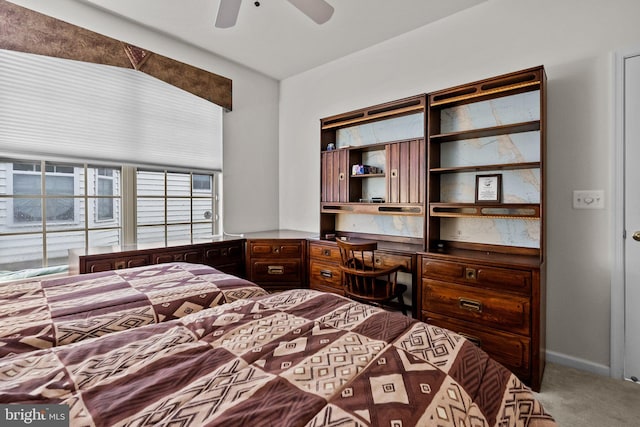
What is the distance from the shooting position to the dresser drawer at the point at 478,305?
6.56 ft

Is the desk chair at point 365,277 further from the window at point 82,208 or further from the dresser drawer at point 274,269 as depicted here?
the window at point 82,208

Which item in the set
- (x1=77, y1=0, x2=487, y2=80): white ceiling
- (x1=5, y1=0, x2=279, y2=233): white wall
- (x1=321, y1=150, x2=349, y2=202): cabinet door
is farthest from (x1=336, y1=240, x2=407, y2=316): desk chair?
(x1=77, y1=0, x2=487, y2=80): white ceiling

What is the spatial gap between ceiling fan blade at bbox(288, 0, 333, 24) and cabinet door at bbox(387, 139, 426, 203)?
1.22 metres

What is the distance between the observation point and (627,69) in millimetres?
2039

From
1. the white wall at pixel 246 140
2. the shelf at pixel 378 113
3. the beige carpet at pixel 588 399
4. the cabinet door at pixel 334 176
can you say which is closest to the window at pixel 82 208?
the white wall at pixel 246 140

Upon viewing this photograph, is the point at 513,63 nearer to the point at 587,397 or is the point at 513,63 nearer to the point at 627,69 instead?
the point at 627,69

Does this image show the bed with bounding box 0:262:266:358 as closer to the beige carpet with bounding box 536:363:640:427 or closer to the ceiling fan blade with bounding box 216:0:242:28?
the ceiling fan blade with bounding box 216:0:242:28

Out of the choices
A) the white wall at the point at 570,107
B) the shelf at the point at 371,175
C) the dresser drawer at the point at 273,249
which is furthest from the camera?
the dresser drawer at the point at 273,249

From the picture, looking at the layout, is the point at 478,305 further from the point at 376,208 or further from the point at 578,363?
the point at 376,208

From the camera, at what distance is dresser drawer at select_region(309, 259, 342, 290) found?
3.07m

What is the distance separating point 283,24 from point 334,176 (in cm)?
154

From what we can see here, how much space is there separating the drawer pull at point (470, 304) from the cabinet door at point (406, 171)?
2.91 feet

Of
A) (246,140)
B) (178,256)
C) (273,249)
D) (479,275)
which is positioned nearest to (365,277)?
(479,275)

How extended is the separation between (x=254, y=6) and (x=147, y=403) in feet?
9.73
